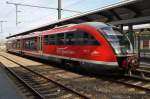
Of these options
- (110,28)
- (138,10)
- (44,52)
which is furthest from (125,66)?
(44,52)

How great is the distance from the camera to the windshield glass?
13.3 m

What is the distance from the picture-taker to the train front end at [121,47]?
13.1m

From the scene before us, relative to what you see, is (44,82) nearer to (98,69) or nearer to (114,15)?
(98,69)

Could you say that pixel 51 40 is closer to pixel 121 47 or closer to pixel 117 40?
pixel 117 40

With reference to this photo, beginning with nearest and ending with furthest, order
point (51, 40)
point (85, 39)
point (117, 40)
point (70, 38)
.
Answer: point (117, 40) → point (85, 39) → point (70, 38) → point (51, 40)

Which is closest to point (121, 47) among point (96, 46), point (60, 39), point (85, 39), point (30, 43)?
point (96, 46)

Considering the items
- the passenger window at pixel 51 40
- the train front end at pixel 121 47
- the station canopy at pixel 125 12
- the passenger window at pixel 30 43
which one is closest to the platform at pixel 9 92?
the train front end at pixel 121 47

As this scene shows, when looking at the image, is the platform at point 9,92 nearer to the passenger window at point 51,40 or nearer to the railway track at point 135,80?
the railway track at point 135,80

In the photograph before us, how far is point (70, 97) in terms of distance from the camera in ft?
31.8

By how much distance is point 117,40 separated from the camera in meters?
13.6

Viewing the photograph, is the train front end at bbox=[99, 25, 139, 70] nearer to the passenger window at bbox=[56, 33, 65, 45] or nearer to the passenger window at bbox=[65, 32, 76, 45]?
the passenger window at bbox=[65, 32, 76, 45]

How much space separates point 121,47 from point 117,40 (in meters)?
0.39

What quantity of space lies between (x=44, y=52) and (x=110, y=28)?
364 inches

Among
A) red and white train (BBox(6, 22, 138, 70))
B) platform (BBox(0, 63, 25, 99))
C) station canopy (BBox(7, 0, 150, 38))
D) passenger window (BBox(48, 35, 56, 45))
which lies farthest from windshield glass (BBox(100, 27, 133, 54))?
passenger window (BBox(48, 35, 56, 45))
